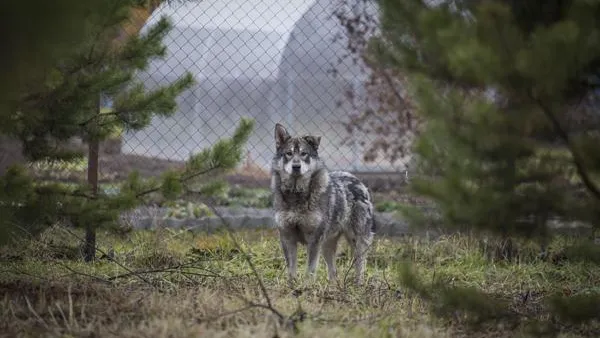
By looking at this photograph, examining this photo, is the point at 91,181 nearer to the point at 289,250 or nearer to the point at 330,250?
the point at 289,250

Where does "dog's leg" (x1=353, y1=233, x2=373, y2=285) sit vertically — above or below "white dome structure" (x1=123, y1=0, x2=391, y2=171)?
below

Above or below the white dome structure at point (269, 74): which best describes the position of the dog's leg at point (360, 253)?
below

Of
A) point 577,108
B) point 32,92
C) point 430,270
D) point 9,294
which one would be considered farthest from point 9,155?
point 577,108

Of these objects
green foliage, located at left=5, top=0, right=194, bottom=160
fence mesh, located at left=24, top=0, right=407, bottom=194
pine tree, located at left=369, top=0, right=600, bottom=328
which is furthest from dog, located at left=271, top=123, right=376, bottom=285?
fence mesh, located at left=24, top=0, right=407, bottom=194

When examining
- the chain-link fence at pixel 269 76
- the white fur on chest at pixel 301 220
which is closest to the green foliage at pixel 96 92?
the white fur on chest at pixel 301 220

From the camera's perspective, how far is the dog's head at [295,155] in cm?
808

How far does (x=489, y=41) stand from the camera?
12.8 ft

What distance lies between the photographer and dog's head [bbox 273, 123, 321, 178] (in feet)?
26.5

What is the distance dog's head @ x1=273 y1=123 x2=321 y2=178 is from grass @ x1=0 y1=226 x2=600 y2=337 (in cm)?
100

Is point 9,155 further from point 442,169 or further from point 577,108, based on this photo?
point 577,108

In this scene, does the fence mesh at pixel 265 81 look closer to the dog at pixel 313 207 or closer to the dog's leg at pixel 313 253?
the dog at pixel 313 207

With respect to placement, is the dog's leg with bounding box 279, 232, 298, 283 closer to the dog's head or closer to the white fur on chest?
the white fur on chest

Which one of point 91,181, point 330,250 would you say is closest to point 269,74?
point 91,181

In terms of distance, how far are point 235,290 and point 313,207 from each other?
8.12 ft
